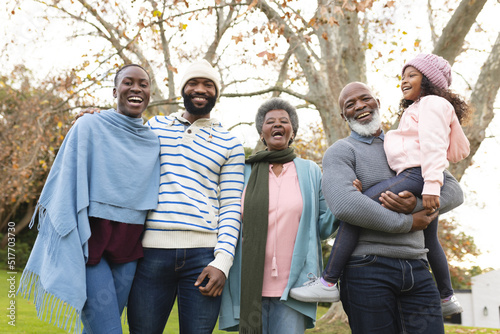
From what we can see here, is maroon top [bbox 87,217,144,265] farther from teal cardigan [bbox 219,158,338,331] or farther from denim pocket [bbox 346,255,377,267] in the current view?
denim pocket [bbox 346,255,377,267]

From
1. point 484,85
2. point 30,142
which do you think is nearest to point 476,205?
point 484,85

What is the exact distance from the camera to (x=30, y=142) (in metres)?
10.7

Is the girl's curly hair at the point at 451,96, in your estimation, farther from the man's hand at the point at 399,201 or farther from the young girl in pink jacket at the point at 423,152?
the man's hand at the point at 399,201

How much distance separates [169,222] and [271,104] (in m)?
1.15

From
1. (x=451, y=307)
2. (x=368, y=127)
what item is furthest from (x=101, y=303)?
(x=451, y=307)

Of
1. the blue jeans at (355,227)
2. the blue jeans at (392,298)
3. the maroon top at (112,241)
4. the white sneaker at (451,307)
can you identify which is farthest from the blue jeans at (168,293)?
the white sneaker at (451,307)

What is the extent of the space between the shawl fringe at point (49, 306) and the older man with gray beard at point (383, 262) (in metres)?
1.44

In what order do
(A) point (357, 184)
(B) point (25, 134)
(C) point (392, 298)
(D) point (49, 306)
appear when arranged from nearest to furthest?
1. (D) point (49, 306)
2. (C) point (392, 298)
3. (A) point (357, 184)
4. (B) point (25, 134)

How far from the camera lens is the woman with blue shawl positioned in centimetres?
226

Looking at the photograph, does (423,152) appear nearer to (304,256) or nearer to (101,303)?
(304,256)

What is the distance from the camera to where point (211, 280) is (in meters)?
2.47

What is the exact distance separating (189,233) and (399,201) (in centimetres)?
116

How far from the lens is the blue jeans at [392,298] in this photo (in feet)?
7.67

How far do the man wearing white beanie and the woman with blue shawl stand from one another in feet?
0.27
